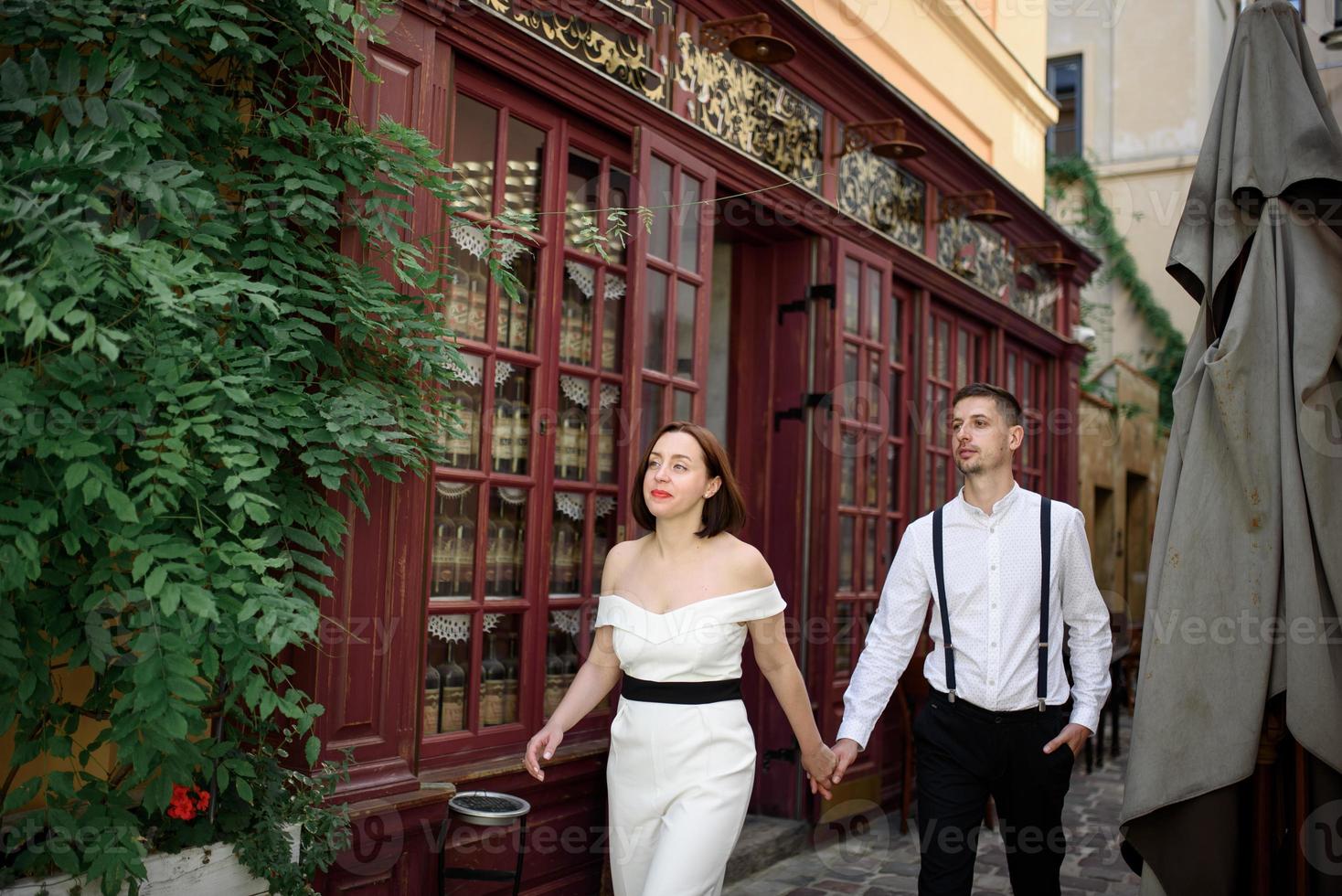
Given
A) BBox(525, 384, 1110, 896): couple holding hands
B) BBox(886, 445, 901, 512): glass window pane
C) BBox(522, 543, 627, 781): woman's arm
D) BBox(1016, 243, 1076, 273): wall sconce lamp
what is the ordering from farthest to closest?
BBox(1016, 243, 1076, 273): wall sconce lamp < BBox(886, 445, 901, 512): glass window pane < BBox(522, 543, 627, 781): woman's arm < BBox(525, 384, 1110, 896): couple holding hands

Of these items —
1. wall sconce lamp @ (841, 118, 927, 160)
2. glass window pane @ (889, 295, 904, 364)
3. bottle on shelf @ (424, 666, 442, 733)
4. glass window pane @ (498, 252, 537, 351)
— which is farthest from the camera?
glass window pane @ (889, 295, 904, 364)

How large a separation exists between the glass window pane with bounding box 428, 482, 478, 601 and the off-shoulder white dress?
1.25 meters

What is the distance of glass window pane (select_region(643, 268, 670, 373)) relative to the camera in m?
5.49

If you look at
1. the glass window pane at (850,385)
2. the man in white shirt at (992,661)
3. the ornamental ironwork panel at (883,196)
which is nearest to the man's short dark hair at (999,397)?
the man in white shirt at (992,661)

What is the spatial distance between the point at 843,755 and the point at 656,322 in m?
2.40

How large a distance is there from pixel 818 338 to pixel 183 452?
466 centimetres

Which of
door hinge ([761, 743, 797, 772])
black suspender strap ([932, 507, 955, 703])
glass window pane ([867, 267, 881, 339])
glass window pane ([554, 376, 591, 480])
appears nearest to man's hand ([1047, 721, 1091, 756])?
black suspender strap ([932, 507, 955, 703])

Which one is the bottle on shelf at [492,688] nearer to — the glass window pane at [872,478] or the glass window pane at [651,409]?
the glass window pane at [651,409]

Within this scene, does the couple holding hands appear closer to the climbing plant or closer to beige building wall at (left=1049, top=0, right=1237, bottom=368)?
the climbing plant

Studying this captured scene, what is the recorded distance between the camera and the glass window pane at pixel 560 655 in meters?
5.12

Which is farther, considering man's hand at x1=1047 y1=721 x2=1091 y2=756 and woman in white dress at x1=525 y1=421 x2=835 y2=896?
man's hand at x1=1047 y1=721 x2=1091 y2=756

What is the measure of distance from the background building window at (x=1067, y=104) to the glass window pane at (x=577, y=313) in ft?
47.0

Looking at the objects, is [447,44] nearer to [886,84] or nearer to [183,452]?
[183,452]

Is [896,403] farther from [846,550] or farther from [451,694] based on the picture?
[451,694]
